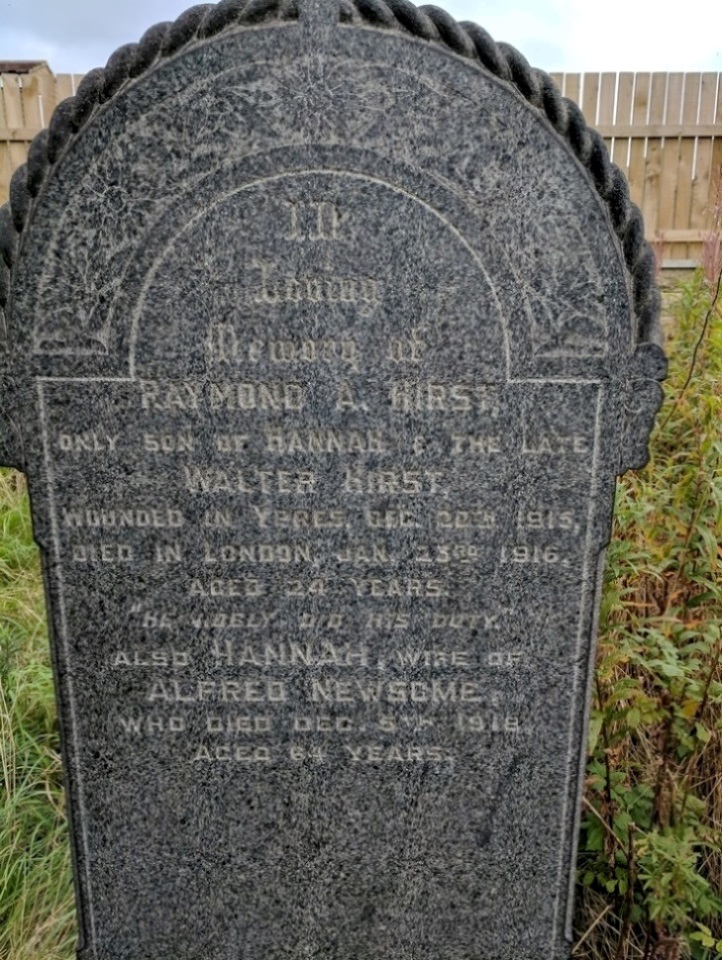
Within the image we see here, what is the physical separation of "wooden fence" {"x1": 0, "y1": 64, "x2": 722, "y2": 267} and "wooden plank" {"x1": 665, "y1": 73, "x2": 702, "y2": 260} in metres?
0.01

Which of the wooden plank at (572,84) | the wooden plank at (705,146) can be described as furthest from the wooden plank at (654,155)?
the wooden plank at (572,84)

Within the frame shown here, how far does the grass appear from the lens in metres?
2.41

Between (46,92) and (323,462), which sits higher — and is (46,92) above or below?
above

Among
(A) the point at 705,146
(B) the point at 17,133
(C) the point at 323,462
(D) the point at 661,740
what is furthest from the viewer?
(A) the point at 705,146

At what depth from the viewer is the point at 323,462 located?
1957 millimetres

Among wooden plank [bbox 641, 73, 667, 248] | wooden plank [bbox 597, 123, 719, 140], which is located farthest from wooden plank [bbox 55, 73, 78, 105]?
wooden plank [bbox 641, 73, 667, 248]

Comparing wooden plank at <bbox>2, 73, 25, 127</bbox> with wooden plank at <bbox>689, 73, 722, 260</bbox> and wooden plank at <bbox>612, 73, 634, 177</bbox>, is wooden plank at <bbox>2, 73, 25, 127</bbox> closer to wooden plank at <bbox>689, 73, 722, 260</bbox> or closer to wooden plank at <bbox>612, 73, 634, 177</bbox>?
wooden plank at <bbox>612, 73, 634, 177</bbox>

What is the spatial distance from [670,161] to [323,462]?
8226 mm

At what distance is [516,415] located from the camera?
75.9 inches

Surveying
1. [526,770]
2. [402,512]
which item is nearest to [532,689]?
[526,770]

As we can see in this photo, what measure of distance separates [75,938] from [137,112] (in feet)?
8.22

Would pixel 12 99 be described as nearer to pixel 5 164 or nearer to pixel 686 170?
pixel 5 164

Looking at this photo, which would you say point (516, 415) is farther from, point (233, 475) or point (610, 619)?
point (610, 619)

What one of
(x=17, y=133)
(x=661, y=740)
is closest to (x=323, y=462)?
(x=661, y=740)
